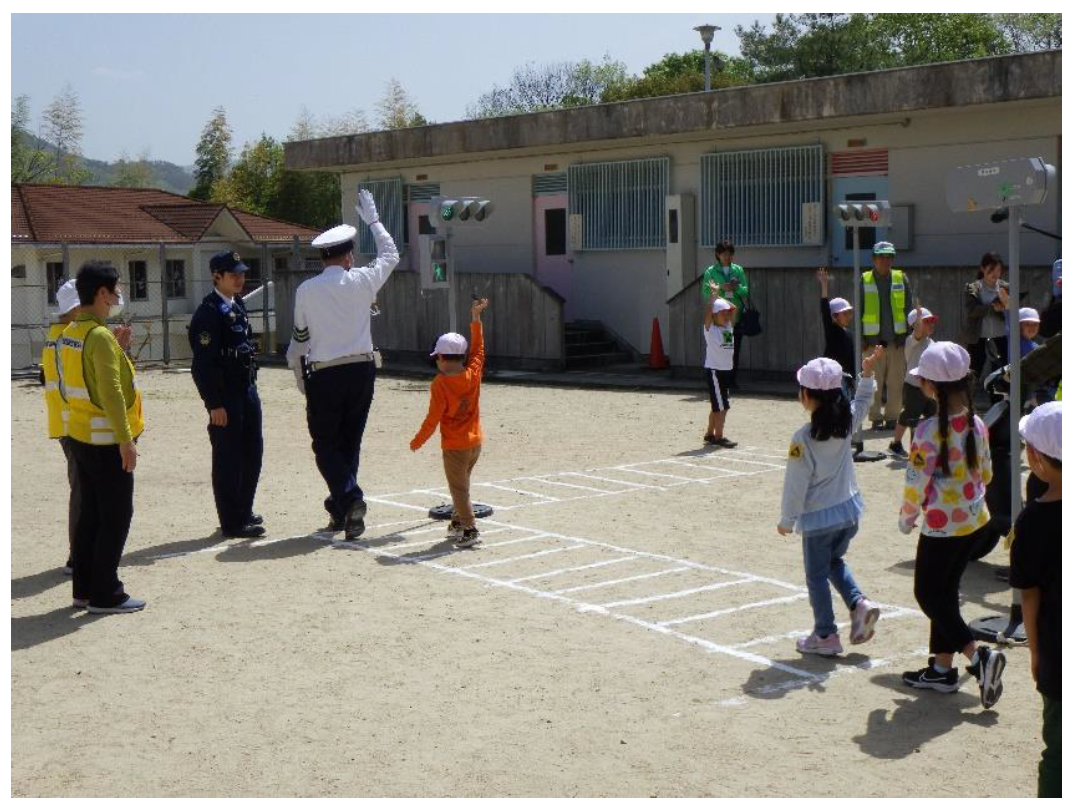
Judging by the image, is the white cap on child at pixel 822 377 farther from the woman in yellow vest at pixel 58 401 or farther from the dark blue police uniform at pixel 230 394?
the dark blue police uniform at pixel 230 394

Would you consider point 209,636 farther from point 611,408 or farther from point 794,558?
point 611,408

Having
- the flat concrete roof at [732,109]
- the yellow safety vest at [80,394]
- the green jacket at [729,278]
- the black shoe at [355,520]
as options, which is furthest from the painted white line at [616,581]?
the flat concrete roof at [732,109]

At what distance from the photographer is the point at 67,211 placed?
145 feet

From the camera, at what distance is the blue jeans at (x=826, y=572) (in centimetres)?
713

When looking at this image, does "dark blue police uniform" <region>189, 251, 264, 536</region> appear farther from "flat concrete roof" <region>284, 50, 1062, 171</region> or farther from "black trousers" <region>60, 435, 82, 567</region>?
"flat concrete roof" <region>284, 50, 1062, 171</region>

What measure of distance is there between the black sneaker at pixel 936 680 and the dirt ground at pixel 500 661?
76mm

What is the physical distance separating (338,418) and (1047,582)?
6547mm

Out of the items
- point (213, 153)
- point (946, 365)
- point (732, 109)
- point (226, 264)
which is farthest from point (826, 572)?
point (213, 153)

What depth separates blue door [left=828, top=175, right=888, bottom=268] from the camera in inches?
818

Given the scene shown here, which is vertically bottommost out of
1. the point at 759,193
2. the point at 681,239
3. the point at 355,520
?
the point at 355,520

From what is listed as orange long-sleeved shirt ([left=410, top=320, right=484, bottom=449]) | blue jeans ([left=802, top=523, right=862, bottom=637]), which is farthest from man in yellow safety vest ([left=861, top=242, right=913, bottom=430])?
blue jeans ([left=802, top=523, right=862, bottom=637])

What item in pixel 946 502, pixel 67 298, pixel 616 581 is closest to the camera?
pixel 946 502

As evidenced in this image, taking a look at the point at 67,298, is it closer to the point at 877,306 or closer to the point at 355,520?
the point at 355,520

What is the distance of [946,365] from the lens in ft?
21.8
